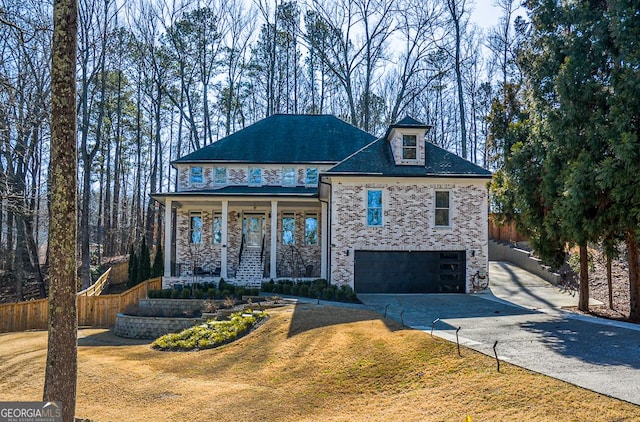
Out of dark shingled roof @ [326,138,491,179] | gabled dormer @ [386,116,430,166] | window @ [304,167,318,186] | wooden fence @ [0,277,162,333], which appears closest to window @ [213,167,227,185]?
window @ [304,167,318,186]

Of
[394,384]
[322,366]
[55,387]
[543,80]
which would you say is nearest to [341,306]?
[322,366]

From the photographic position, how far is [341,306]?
15.0 meters

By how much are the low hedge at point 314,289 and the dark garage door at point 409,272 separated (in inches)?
47.3

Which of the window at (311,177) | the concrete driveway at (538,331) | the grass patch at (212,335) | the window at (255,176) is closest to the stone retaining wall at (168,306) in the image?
the grass patch at (212,335)

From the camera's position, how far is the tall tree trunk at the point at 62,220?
5820 millimetres

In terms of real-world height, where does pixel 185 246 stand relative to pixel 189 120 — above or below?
below

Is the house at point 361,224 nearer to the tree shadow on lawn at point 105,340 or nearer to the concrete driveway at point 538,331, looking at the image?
the concrete driveway at point 538,331

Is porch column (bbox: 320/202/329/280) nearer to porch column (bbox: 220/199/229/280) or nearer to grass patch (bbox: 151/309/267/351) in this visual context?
porch column (bbox: 220/199/229/280)

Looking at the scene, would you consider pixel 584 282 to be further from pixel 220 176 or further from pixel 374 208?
pixel 220 176

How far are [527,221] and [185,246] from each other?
14.5 metres

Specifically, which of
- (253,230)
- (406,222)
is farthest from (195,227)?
(406,222)

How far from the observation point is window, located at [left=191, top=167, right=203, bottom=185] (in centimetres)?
2311

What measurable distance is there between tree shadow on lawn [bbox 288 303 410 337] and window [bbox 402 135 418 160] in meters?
7.21

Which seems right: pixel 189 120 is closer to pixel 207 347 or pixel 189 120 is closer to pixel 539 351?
pixel 207 347
